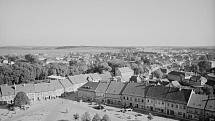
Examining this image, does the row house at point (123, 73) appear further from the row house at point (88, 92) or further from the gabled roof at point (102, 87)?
the gabled roof at point (102, 87)

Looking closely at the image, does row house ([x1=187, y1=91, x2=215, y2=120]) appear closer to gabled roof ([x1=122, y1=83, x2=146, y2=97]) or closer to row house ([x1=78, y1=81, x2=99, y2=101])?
gabled roof ([x1=122, y1=83, x2=146, y2=97])

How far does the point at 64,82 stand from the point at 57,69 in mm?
20932

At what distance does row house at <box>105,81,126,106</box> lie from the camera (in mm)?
43188

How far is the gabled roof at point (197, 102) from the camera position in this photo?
3284cm

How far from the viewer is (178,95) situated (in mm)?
36188

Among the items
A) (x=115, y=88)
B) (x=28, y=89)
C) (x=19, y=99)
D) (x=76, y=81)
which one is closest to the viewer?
(x=19, y=99)

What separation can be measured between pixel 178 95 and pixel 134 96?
7823mm

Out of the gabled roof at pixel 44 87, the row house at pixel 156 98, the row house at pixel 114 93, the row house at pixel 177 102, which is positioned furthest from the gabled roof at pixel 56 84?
the row house at pixel 177 102

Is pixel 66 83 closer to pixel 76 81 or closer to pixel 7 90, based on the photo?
pixel 76 81

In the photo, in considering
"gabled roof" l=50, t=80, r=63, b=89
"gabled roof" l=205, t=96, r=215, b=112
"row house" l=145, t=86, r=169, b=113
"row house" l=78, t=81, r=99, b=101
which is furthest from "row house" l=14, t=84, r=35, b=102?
"gabled roof" l=205, t=96, r=215, b=112

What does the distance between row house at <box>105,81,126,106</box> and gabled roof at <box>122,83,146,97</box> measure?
1.06 meters

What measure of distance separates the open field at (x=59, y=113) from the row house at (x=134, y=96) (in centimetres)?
307

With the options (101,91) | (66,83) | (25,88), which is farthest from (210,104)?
(25,88)

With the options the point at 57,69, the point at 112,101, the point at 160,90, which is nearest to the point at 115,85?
the point at 112,101
